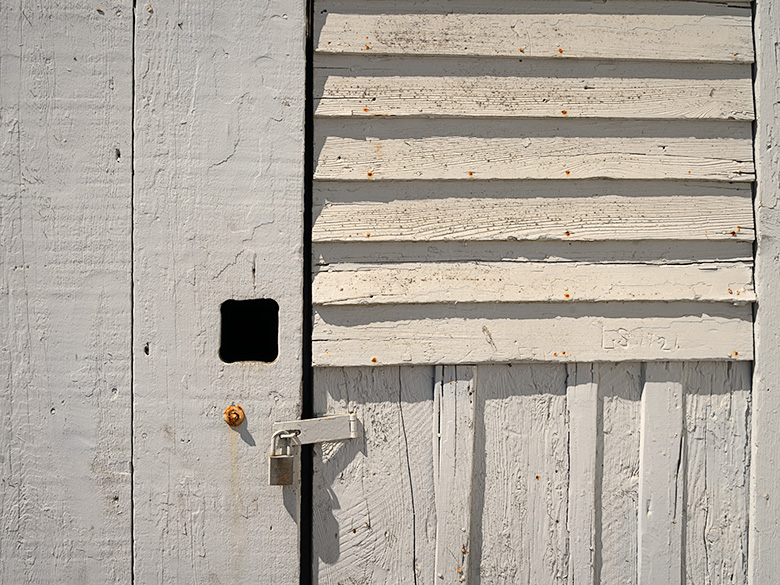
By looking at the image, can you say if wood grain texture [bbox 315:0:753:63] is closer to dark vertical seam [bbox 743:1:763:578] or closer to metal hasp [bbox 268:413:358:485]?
dark vertical seam [bbox 743:1:763:578]

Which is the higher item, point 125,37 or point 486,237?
point 125,37

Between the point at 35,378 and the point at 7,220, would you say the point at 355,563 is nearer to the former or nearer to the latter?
the point at 35,378

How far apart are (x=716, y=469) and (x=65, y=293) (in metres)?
1.83

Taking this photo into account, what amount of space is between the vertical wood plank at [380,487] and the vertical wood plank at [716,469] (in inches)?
28.7

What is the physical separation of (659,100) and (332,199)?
916 millimetres

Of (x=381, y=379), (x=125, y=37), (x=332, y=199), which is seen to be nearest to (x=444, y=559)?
(x=381, y=379)

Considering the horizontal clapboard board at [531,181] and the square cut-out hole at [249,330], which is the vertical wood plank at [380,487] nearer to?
the horizontal clapboard board at [531,181]

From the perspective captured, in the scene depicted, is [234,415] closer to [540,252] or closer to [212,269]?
[212,269]

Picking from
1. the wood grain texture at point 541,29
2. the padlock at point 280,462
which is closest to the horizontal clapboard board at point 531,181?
the wood grain texture at point 541,29

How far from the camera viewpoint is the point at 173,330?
1474mm

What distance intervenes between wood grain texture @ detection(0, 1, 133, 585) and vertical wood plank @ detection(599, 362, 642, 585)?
1.29 m

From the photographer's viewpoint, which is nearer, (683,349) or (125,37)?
(125,37)

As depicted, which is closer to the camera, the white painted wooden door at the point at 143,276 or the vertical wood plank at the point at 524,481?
the white painted wooden door at the point at 143,276

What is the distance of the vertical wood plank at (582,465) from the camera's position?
1.55m
